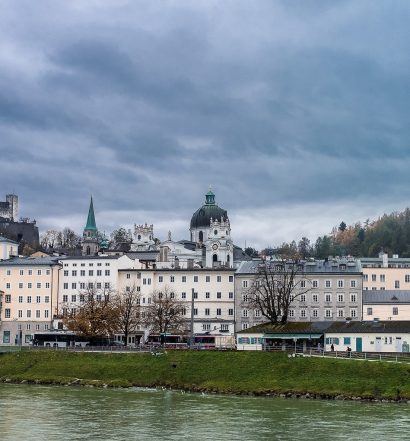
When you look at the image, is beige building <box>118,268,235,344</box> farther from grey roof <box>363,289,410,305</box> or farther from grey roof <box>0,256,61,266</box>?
grey roof <box>363,289,410,305</box>

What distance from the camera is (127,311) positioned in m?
119

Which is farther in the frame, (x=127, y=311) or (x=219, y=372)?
(x=127, y=311)

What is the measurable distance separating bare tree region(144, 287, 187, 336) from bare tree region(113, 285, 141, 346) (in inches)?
68.0

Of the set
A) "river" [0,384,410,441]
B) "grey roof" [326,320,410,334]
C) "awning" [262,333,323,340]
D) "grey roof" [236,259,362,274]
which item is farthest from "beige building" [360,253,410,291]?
"river" [0,384,410,441]

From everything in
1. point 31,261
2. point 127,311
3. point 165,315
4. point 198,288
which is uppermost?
point 31,261

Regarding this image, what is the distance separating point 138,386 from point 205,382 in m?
6.69

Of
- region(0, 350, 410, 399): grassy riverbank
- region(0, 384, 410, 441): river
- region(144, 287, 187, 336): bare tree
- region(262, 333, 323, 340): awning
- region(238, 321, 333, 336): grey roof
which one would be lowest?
region(0, 384, 410, 441): river

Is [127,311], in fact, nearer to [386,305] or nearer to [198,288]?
[198,288]

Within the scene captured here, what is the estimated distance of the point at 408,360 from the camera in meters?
77.6

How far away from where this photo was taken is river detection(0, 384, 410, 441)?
172 ft

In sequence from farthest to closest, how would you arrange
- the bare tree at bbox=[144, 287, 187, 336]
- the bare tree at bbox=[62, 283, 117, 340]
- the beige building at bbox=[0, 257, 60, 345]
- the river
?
the beige building at bbox=[0, 257, 60, 345] → the bare tree at bbox=[144, 287, 187, 336] → the bare tree at bbox=[62, 283, 117, 340] → the river

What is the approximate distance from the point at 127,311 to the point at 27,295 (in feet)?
77.3

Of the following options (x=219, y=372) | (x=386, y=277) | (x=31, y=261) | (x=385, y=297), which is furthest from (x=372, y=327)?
(x=31, y=261)

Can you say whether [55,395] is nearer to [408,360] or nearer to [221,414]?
[221,414]
